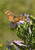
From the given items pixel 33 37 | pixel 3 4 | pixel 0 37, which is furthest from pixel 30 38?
pixel 3 4

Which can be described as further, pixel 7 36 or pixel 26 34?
pixel 7 36

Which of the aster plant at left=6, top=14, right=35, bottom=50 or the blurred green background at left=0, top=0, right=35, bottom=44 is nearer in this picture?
the aster plant at left=6, top=14, right=35, bottom=50

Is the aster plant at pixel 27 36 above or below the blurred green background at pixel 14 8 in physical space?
below

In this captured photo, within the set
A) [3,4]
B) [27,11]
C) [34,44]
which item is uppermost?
[3,4]

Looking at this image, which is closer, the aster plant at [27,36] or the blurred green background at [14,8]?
the aster plant at [27,36]

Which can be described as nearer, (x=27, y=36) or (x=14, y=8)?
(x=27, y=36)

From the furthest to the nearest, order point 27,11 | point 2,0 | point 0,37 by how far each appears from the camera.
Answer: point 2,0, point 27,11, point 0,37

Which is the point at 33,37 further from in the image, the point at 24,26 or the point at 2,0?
the point at 2,0

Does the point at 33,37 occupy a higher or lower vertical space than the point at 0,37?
lower

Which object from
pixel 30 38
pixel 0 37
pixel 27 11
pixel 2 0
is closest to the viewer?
pixel 30 38

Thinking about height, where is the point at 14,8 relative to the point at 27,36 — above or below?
above

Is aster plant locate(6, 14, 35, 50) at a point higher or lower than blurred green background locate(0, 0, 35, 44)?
lower
